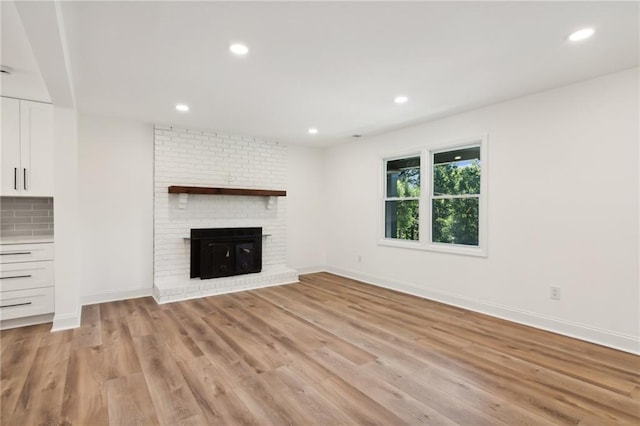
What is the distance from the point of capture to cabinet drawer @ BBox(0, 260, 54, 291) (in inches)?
131

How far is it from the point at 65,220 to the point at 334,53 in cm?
320

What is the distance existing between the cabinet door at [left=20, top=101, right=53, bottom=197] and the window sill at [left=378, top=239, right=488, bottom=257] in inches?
172

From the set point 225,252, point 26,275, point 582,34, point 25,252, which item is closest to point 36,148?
point 25,252

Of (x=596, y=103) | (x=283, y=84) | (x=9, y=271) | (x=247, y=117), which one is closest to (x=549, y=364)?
(x=596, y=103)

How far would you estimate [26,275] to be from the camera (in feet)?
11.1

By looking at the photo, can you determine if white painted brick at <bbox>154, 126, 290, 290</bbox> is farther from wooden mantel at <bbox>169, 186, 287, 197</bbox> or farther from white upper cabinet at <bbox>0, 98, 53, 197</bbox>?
white upper cabinet at <bbox>0, 98, 53, 197</bbox>

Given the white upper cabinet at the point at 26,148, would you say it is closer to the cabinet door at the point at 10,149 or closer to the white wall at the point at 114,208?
the cabinet door at the point at 10,149

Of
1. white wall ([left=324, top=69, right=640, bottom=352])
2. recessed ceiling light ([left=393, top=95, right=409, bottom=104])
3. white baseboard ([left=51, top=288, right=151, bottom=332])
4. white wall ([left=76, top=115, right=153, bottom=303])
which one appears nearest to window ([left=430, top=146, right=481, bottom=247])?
white wall ([left=324, top=69, right=640, bottom=352])

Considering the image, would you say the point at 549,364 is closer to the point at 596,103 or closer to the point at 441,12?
the point at 596,103

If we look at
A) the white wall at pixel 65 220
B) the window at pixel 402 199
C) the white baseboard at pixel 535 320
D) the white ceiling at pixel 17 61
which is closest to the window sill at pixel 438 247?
the window at pixel 402 199

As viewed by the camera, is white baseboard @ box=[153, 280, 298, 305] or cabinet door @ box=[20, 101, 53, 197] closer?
cabinet door @ box=[20, 101, 53, 197]

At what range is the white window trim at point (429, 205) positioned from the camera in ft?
12.6

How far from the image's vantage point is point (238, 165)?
545 centimetres

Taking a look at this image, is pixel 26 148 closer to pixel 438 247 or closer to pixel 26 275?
pixel 26 275
